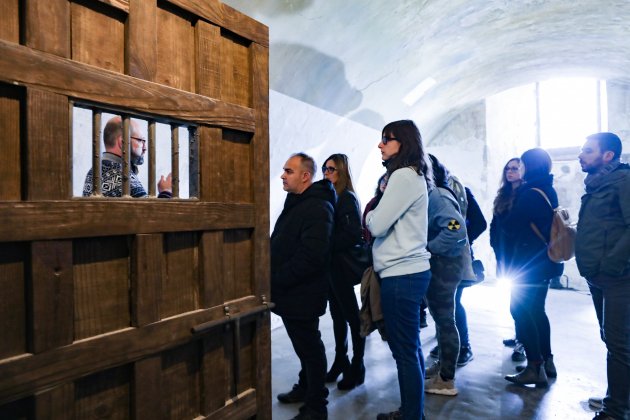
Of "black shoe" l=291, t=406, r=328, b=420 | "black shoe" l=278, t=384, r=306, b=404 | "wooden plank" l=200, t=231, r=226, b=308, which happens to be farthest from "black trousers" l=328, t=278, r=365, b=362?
"wooden plank" l=200, t=231, r=226, b=308

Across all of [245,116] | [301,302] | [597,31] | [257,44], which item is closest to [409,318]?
[301,302]

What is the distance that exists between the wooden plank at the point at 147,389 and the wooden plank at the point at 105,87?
62cm

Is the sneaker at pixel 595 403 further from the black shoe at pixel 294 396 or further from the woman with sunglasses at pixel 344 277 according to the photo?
the black shoe at pixel 294 396

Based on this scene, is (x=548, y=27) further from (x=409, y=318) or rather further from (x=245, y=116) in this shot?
(x=245, y=116)

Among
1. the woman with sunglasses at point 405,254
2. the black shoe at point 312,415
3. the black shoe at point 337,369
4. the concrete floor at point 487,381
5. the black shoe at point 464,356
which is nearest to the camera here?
the woman with sunglasses at point 405,254

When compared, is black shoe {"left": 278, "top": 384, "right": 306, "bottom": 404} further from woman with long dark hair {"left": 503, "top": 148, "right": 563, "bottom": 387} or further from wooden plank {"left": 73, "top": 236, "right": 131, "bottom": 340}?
wooden plank {"left": 73, "top": 236, "right": 131, "bottom": 340}

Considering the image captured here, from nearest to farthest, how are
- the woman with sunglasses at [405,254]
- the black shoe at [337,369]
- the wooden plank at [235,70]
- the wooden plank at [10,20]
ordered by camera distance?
the wooden plank at [10,20], the wooden plank at [235,70], the woman with sunglasses at [405,254], the black shoe at [337,369]

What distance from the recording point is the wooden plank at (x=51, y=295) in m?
0.83

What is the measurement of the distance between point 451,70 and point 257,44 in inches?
175

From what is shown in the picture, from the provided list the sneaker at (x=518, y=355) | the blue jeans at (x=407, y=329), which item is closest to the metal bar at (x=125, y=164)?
the blue jeans at (x=407, y=329)

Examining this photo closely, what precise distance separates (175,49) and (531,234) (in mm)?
2373

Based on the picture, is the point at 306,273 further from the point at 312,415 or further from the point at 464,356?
the point at 464,356

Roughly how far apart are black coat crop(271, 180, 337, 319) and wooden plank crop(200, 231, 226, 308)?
0.82 m

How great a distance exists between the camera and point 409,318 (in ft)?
6.20
